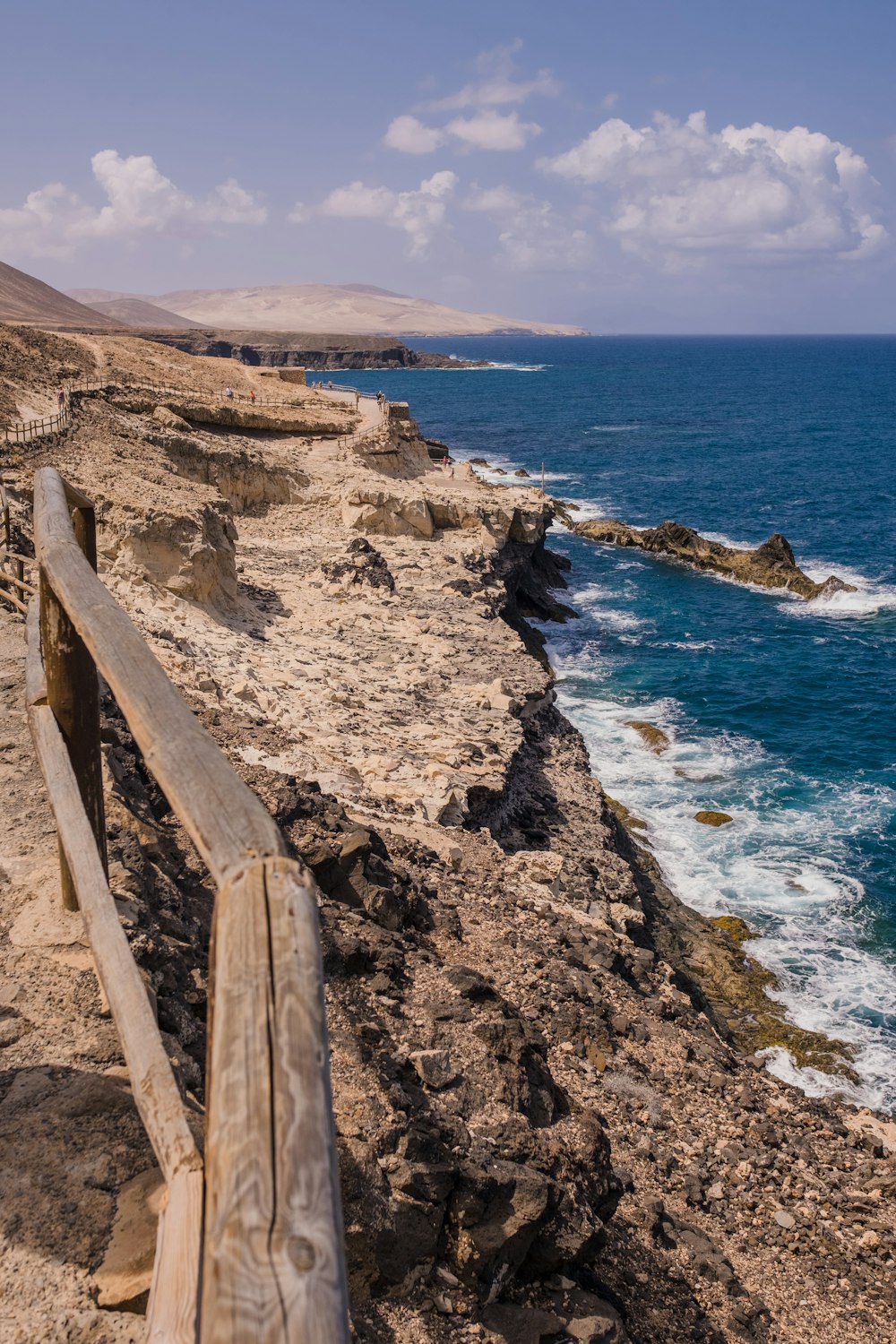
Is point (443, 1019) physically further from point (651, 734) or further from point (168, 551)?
point (651, 734)

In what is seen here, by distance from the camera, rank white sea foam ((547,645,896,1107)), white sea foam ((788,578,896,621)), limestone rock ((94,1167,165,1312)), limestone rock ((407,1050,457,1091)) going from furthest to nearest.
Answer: white sea foam ((788,578,896,621)) < white sea foam ((547,645,896,1107)) < limestone rock ((407,1050,457,1091)) < limestone rock ((94,1167,165,1312))

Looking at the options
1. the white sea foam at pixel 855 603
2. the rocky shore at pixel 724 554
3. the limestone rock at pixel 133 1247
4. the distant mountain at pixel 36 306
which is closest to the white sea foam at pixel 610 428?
the rocky shore at pixel 724 554

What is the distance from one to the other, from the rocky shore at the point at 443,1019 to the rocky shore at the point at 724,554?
2134cm

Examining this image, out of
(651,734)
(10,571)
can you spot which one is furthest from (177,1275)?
Result: (651,734)

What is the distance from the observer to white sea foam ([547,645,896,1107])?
14703mm

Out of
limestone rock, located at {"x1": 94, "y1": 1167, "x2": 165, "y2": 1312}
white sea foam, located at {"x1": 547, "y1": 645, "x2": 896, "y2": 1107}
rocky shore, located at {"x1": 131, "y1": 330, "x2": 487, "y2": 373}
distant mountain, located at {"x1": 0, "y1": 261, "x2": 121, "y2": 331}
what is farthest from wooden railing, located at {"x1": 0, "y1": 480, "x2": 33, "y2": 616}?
rocky shore, located at {"x1": 131, "y1": 330, "x2": 487, "y2": 373}

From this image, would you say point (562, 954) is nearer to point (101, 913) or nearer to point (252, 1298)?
point (101, 913)

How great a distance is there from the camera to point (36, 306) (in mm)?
104750

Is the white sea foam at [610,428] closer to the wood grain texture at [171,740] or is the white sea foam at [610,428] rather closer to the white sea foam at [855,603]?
the white sea foam at [855,603]

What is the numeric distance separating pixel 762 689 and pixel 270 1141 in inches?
1113

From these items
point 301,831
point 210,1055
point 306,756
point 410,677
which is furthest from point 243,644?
point 210,1055

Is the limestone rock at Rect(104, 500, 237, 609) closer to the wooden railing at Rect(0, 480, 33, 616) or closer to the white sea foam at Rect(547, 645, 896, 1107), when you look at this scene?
the wooden railing at Rect(0, 480, 33, 616)

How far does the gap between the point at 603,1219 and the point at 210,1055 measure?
6.17 m

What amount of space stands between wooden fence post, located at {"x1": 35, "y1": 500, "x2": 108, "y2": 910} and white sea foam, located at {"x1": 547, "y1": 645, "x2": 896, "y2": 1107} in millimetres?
11722
